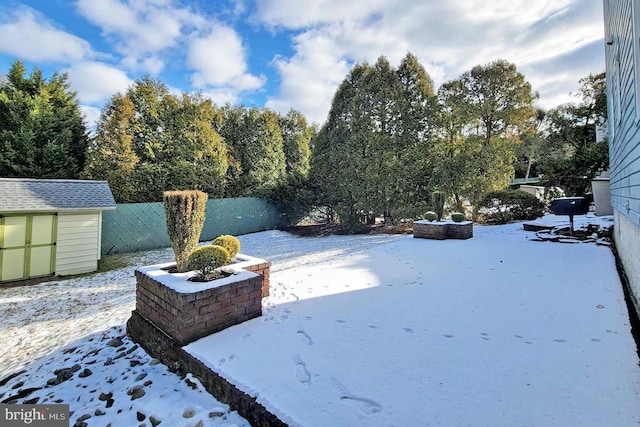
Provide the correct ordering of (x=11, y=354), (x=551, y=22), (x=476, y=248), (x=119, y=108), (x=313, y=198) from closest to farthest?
1. (x=11, y=354)
2. (x=551, y=22)
3. (x=476, y=248)
4. (x=119, y=108)
5. (x=313, y=198)

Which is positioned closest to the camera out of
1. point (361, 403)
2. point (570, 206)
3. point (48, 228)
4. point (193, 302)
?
point (361, 403)

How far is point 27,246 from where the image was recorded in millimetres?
6188

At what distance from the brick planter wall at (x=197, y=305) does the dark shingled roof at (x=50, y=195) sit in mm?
4890

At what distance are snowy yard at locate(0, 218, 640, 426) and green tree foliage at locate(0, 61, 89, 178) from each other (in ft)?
27.0

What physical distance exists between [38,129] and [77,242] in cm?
689

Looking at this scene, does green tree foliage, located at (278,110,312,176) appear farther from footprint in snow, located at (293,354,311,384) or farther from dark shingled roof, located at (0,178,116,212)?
footprint in snow, located at (293,354,311,384)

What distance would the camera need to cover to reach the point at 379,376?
2.14 meters

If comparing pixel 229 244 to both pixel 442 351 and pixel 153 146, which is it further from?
pixel 153 146

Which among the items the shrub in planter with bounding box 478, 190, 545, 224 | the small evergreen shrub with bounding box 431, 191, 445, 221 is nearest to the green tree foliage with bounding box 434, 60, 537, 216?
the shrub in planter with bounding box 478, 190, 545, 224

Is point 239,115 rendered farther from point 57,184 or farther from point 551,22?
point 551,22

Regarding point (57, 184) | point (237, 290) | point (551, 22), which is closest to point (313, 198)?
point (57, 184)

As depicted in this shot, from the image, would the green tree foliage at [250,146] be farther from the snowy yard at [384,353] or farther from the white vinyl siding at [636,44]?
the white vinyl siding at [636,44]

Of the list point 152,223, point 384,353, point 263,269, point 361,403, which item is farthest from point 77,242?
point 361,403

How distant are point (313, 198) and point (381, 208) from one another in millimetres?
3386
